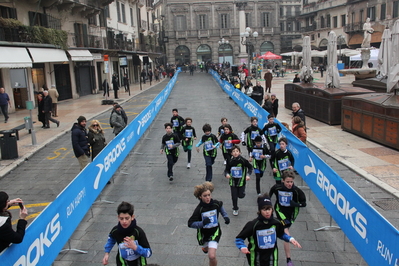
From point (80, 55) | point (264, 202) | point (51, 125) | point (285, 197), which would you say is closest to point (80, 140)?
point (285, 197)

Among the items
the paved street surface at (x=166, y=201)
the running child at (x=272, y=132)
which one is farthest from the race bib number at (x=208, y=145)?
the running child at (x=272, y=132)

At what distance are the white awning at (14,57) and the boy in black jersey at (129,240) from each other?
53.9 feet

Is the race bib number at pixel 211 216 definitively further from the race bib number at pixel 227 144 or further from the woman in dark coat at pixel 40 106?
the woman in dark coat at pixel 40 106

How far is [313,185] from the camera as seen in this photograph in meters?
8.09

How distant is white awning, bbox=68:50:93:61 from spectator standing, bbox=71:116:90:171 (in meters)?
19.0

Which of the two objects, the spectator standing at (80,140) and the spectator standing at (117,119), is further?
the spectator standing at (117,119)

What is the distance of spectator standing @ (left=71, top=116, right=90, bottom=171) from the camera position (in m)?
9.71

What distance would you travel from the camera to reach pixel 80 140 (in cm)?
985

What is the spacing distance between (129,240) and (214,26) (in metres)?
73.0

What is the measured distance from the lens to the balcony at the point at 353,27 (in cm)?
5138

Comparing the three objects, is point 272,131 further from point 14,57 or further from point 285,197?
point 14,57

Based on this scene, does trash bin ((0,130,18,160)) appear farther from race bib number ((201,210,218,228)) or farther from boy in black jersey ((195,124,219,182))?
race bib number ((201,210,218,228))

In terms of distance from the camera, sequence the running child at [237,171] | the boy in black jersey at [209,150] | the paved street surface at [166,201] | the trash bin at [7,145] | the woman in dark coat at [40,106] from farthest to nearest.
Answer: the woman in dark coat at [40,106]
the trash bin at [7,145]
the boy in black jersey at [209,150]
the running child at [237,171]
the paved street surface at [166,201]

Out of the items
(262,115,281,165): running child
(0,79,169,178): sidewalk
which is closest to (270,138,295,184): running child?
(262,115,281,165): running child
